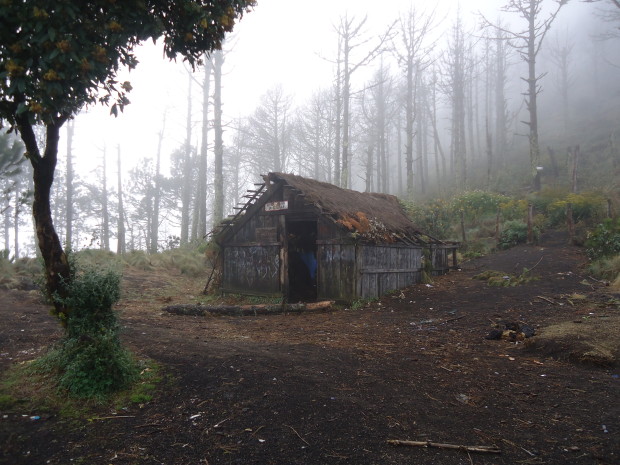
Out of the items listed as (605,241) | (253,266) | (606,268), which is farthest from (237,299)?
(605,241)

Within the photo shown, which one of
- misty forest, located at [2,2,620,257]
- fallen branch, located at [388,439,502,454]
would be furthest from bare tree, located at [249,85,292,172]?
fallen branch, located at [388,439,502,454]

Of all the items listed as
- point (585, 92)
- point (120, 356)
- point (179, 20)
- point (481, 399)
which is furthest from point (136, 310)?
point (585, 92)

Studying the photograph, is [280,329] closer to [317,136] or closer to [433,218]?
[433,218]

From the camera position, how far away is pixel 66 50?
344 cm

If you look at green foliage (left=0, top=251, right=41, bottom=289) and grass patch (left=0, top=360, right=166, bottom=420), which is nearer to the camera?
grass patch (left=0, top=360, right=166, bottom=420)

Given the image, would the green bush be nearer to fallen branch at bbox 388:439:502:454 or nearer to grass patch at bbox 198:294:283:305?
fallen branch at bbox 388:439:502:454

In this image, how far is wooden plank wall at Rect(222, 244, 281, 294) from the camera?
12.1 meters

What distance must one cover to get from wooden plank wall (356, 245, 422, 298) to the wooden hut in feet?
0.09

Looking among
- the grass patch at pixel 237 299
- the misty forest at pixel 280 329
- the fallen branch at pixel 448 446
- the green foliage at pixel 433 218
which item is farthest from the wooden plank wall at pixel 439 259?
the fallen branch at pixel 448 446

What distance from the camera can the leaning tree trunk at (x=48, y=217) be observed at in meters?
4.30

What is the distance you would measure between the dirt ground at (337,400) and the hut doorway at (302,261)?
411 cm

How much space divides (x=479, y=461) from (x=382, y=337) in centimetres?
443

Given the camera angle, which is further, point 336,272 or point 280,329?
point 336,272

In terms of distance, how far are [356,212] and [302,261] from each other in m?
2.62
